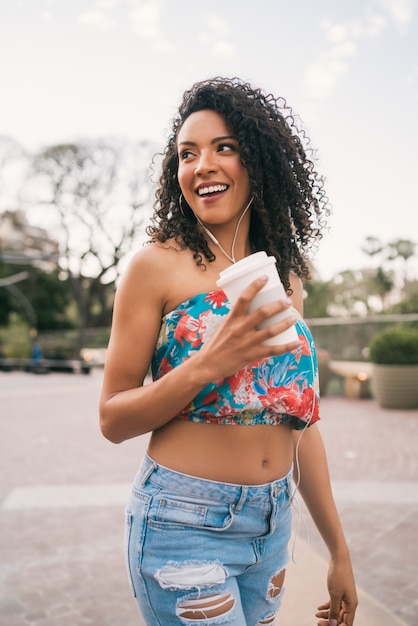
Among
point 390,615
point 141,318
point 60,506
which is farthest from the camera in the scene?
point 60,506

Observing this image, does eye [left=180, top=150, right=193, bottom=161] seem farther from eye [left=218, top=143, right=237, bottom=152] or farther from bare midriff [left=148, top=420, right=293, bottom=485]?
bare midriff [left=148, top=420, right=293, bottom=485]

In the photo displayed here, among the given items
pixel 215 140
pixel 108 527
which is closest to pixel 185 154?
pixel 215 140

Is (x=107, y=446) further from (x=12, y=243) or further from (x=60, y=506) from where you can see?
(x=12, y=243)

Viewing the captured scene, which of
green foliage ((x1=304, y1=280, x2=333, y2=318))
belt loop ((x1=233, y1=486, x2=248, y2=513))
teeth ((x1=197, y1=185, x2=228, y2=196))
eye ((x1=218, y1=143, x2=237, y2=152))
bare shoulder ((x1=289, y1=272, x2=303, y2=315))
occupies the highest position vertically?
eye ((x1=218, y1=143, x2=237, y2=152))

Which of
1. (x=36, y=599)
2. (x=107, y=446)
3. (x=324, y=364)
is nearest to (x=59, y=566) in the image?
(x=36, y=599)

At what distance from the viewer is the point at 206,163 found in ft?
5.07

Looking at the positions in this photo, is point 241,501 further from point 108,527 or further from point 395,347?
point 395,347

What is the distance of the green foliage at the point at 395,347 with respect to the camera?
37.2ft

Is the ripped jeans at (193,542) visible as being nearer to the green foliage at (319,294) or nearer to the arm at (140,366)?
the arm at (140,366)

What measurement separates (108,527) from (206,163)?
4071mm

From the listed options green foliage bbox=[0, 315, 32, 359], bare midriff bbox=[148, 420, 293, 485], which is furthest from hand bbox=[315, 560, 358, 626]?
green foliage bbox=[0, 315, 32, 359]

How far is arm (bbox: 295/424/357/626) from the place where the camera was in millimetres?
1729

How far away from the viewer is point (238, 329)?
1.17 metres

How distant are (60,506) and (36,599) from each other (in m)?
1.87
